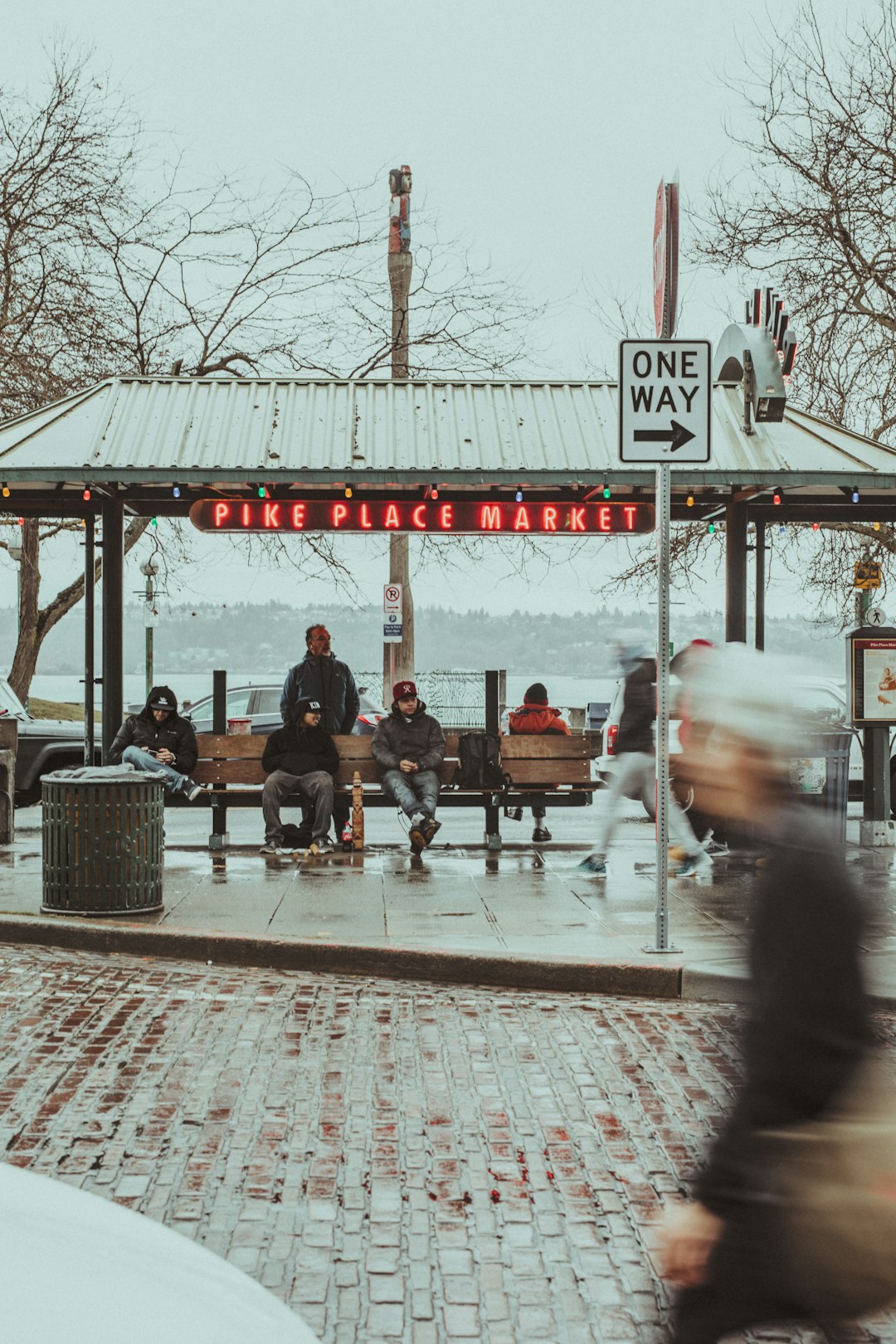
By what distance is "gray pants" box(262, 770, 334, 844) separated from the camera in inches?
492

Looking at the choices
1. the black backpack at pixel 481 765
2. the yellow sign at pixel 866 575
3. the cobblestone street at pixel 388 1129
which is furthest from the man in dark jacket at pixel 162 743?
the yellow sign at pixel 866 575

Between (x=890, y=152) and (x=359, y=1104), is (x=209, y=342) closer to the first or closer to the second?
(x=890, y=152)

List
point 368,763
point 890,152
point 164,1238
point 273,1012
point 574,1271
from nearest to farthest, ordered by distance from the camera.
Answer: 1. point 164,1238
2. point 574,1271
3. point 273,1012
4. point 368,763
5. point 890,152

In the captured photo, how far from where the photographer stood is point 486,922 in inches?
366

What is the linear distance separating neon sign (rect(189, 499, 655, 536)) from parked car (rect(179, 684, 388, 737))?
9.36 meters

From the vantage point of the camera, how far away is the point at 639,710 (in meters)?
11.4

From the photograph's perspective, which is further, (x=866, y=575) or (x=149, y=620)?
(x=149, y=620)

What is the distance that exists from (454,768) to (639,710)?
2198 mm

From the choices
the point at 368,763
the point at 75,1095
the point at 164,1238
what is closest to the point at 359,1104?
the point at 75,1095

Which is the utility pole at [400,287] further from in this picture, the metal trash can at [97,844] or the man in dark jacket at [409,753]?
the metal trash can at [97,844]

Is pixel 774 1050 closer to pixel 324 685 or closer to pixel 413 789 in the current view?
pixel 413 789

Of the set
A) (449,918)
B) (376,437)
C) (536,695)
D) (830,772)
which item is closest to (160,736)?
(376,437)

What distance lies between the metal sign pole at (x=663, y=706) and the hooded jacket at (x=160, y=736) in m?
5.82

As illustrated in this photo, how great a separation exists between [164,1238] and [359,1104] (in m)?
3.28
